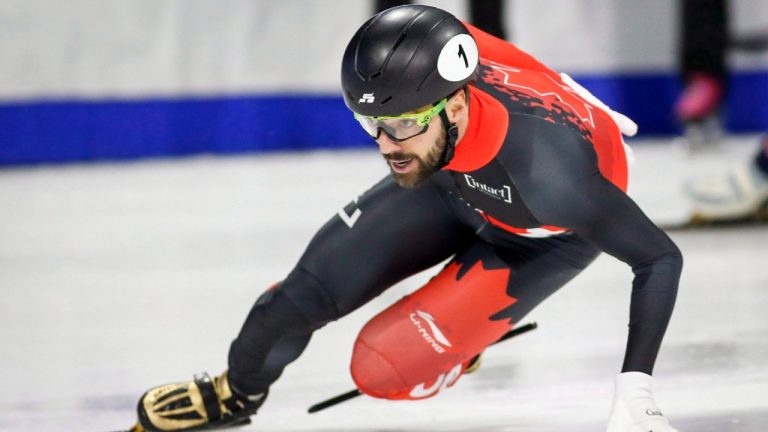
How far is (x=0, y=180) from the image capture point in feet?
30.5

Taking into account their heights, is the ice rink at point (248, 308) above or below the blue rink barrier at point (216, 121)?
above

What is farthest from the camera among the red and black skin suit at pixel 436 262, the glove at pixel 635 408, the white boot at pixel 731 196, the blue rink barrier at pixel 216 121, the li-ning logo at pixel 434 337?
the blue rink barrier at pixel 216 121

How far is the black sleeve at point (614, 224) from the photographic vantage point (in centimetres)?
268

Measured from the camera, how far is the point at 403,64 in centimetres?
269

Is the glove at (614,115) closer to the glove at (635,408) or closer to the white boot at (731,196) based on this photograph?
the glove at (635,408)

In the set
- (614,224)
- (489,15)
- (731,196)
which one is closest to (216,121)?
(489,15)

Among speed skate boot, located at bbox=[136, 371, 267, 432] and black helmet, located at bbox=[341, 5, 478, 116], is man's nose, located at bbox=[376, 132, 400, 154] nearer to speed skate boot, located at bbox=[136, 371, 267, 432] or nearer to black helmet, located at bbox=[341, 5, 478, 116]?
black helmet, located at bbox=[341, 5, 478, 116]

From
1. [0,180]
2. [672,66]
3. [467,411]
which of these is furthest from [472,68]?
[672,66]

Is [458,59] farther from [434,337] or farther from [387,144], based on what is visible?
[434,337]

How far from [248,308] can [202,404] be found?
152 cm

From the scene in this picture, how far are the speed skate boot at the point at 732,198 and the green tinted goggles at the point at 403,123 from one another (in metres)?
3.85

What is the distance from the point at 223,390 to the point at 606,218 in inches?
45.6

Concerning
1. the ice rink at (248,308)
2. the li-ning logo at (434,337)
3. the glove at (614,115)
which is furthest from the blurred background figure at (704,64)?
the li-ning logo at (434,337)

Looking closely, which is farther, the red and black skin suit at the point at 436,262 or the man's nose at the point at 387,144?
the red and black skin suit at the point at 436,262
